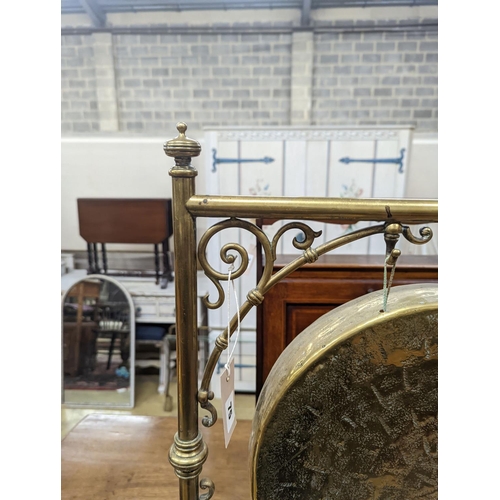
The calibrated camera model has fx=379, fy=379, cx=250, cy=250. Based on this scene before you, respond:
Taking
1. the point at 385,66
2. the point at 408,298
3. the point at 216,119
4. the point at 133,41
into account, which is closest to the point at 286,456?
the point at 408,298

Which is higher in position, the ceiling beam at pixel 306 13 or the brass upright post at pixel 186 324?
the ceiling beam at pixel 306 13

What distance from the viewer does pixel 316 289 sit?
3.29ft

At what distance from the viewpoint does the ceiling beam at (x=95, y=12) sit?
2.45 meters

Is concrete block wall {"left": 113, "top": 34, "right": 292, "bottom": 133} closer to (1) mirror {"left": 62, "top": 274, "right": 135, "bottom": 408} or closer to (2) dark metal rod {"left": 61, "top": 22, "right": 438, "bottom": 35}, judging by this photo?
(2) dark metal rod {"left": 61, "top": 22, "right": 438, "bottom": 35}

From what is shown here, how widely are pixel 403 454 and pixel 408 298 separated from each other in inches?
9.8

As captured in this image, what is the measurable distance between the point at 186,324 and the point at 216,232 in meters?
0.16

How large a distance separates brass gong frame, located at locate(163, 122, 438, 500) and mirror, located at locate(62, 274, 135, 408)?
180 centimetres

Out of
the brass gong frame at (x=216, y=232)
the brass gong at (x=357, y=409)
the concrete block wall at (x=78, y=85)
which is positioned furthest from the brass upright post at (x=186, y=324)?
the concrete block wall at (x=78, y=85)

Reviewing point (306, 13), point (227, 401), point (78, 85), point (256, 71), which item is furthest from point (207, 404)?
point (78, 85)

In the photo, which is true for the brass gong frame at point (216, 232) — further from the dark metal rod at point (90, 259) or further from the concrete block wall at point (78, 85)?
the concrete block wall at point (78, 85)

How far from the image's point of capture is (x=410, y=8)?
8.07 ft

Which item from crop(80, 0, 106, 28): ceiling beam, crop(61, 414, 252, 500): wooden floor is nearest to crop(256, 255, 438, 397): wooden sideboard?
crop(61, 414, 252, 500): wooden floor

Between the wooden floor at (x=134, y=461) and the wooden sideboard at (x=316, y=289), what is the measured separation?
0.29m

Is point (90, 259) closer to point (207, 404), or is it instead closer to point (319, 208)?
point (207, 404)
